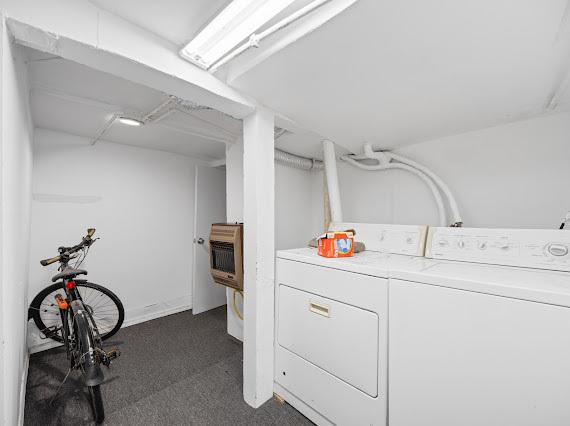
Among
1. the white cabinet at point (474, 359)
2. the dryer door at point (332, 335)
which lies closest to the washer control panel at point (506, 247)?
the white cabinet at point (474, 359)

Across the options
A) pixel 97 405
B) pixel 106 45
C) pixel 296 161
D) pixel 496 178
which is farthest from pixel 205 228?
pixel 496 178

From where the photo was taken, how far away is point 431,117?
171cm

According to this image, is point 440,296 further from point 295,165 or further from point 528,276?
point 295,165

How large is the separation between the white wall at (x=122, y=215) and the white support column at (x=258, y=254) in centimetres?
197

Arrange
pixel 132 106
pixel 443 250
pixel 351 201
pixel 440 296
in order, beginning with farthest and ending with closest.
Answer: pixel 351 201 → pixel 132 106 → pixel 443 250 → pixel 440 296

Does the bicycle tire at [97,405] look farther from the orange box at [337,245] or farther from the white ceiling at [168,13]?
the white ceiling at [168,13]

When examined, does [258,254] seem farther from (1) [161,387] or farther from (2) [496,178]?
(2) [496,178]

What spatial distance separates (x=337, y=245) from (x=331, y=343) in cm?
58

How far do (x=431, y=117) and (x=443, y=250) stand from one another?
96 centimetres

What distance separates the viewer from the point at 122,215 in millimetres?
2828

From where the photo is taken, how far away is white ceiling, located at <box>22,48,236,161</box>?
56.3 inches

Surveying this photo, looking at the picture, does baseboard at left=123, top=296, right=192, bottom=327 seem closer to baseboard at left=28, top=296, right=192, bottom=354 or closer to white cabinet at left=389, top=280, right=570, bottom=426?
baseboard at left=28, top=296, right=192, bottom=354

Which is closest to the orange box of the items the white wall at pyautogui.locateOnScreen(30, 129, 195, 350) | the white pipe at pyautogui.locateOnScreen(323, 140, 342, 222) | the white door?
the white pipe at pyautogui.locateOnScreen(323, 140, 342, 222)

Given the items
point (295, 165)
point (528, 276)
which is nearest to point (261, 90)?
point (295, 165)
